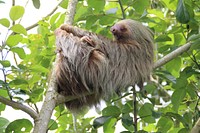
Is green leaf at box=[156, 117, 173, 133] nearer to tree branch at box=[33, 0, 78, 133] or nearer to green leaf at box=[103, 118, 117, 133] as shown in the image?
green leaf at box=[103, 118, 117, 133]

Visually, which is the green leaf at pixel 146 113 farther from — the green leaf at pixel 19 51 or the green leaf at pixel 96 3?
the green leaf at pixel 19 51

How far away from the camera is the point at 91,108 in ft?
13.8

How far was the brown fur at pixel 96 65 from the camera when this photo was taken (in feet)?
12.5

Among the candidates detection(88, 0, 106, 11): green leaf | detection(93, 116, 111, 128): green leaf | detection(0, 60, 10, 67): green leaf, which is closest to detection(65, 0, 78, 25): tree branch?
detection(88, 0, 106, 11): green leaf

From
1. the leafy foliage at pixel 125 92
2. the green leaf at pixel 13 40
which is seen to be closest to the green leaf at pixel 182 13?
the leafy foliage at pixel 125 92

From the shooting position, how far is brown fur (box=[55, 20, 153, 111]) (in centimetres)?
379

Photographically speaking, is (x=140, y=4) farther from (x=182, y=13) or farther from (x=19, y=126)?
(x=19, y=126)

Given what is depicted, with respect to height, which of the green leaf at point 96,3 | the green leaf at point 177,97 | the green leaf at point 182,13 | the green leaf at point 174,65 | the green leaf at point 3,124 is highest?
the green leaf at point 96,3

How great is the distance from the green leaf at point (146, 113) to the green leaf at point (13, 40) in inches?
51.3

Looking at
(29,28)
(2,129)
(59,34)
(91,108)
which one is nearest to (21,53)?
(59,34)

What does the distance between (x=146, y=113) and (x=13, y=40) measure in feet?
4.57

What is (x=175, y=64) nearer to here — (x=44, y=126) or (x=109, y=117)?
(x=109, y=117)

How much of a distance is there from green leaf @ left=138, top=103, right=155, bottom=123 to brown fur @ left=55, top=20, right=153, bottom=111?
25 centimetres

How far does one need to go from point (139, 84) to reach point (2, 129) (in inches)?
52.6
